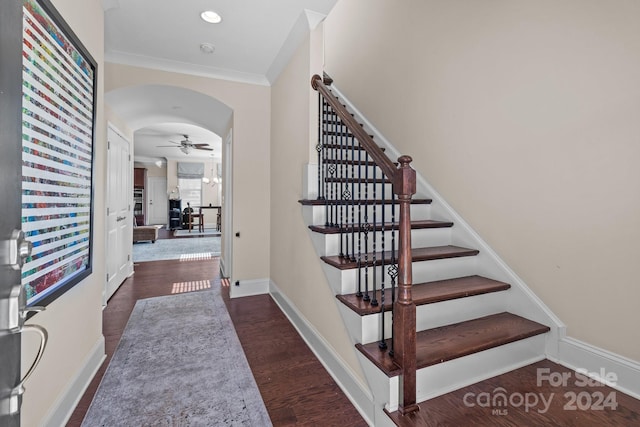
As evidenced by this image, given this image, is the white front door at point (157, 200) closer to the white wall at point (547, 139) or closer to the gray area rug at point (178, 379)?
the gray area rug at point (178, 379)

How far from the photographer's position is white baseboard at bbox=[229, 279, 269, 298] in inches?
138

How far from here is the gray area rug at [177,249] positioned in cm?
586

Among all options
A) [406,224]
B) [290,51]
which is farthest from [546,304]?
[290,51]

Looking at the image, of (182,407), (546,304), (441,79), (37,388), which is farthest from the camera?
(441,79)

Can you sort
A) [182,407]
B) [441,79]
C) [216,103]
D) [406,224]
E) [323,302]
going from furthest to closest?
[216,103], [441,79], [323,302], [182,407], [406,224]

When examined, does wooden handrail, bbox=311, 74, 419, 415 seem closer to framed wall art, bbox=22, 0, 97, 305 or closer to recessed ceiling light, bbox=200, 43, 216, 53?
framed wall art, bbox=22, 0, 97, 305

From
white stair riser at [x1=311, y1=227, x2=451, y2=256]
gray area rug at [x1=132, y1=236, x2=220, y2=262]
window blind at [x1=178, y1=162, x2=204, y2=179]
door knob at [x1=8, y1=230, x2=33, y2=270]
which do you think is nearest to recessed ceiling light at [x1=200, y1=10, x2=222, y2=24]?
white stair riser at [x1=311, y1=227, x2=451, y2=256]

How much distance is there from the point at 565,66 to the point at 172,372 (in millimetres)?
3119

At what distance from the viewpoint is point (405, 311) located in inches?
55.6

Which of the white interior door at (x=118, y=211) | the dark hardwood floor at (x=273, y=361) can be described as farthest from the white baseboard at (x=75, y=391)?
the white interior door at (x=118, y=211)

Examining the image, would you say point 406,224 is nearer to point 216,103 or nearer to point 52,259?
point 52,259

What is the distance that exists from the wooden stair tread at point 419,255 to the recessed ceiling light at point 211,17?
2.12 metres

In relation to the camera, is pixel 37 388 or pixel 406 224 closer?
pixel 37 388

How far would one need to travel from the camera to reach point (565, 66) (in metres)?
1.75
